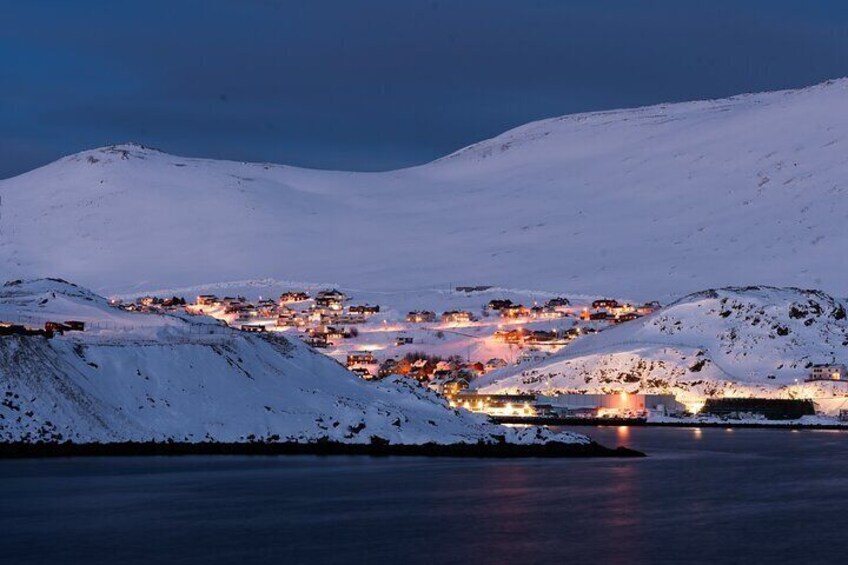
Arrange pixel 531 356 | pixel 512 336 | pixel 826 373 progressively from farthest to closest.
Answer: pixel 512 336 < pixel 531 356 < pixel 826 373

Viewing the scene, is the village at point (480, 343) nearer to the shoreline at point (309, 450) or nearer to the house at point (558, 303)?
the house at point (558, 303)

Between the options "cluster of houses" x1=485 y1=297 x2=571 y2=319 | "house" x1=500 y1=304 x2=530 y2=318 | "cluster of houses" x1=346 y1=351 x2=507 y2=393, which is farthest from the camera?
"cluster of houses" x1=485 y1=297 x2=571 y2=319

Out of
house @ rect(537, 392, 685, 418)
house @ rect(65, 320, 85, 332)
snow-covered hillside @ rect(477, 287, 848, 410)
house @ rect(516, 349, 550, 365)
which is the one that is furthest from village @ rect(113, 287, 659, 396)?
house @ rect(65, 320, 85, 332)

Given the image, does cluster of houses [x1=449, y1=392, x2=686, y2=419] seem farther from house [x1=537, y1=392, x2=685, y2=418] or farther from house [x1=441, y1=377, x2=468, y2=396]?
house [x1=441, y1=377, x2=468, y2=396]

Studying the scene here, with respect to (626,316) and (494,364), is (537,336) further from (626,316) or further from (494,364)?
(626,316)

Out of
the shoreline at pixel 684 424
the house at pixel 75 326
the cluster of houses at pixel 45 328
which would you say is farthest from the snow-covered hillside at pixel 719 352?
the house at pixel 75 326

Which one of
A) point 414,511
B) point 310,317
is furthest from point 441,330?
point 414,511
